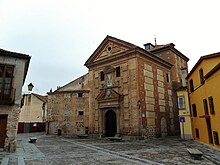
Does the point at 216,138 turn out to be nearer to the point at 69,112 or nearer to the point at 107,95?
the point at 107,95

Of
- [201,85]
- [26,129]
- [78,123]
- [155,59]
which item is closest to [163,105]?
[155,59]

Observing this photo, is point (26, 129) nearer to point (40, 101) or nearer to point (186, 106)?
point (40, 101)

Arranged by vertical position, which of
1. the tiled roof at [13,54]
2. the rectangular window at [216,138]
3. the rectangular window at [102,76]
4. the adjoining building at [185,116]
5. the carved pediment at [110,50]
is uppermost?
the carved pediment at [110,50]

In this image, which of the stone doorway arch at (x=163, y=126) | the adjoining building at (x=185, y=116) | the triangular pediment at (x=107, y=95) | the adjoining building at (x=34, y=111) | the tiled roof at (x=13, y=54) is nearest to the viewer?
the tiled roof at (x=13, y=54)

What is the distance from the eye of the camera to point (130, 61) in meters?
19.3

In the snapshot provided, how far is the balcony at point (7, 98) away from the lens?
11430 mm

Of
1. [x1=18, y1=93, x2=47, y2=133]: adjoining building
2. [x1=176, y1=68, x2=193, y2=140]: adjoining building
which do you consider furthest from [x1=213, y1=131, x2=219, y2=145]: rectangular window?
[x1=18, y1=93, x2=47, y2=133]: adjoining building

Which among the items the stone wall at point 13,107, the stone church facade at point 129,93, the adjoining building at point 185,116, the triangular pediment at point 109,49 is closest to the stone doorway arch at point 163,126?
the stone church facade at point 129,93

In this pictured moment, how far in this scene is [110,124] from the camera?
20531mm

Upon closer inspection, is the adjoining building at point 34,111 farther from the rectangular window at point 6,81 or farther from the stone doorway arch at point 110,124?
the rectangular window at point 6,81

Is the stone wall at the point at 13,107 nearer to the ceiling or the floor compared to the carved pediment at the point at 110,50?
nearer to the floor

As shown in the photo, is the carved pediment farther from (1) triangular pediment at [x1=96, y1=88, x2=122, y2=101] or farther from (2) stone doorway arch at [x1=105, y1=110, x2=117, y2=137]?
(2) stone doorway arch at [x1=105, y1=110, x2=117, y2=137]

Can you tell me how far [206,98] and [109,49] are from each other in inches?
477

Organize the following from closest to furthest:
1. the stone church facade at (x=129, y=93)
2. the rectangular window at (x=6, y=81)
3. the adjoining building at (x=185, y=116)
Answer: the rectangular window at (x=6, y=81) → the adjoining building at (x=185, y=116) → the stone church facade at (x=129, y=93)
